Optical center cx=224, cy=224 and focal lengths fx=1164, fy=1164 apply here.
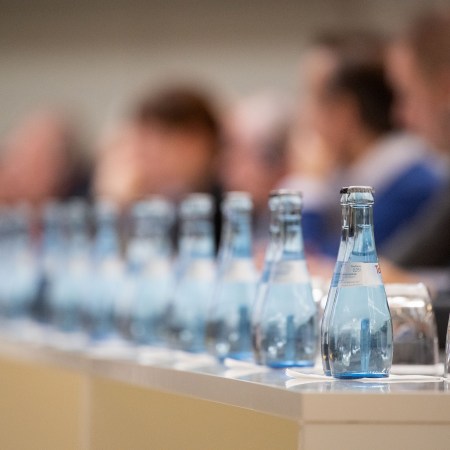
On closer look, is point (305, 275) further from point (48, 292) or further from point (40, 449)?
point (48, 292)

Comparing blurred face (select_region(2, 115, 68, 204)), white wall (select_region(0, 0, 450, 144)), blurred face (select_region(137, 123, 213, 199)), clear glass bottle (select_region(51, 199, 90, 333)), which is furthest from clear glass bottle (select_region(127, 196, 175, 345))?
blurred face (select_region(2, 115, 68, 204))

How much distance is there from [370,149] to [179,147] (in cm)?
172

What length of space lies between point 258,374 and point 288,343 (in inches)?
3.7

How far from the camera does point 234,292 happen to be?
5.48 feet

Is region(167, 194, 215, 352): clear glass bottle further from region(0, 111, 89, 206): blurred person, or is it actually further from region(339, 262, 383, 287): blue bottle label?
region(0, 111, 89, 206): blurred person

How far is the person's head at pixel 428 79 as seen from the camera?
334 centimetres

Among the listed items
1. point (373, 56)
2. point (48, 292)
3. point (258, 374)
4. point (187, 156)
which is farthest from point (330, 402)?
point (187, 156)

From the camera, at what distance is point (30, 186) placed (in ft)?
23.3

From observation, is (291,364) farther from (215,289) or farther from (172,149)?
(172,149)

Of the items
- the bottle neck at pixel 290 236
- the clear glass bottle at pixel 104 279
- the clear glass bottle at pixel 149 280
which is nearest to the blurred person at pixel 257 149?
the clear glass bottle at pixel 104 279

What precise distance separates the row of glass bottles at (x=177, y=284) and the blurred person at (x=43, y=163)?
3.69 m

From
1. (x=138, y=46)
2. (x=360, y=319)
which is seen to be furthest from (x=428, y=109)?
(x=138, y=46)

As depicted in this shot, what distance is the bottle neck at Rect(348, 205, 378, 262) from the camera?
1296mm

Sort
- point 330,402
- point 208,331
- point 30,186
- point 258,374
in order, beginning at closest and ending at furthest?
point 330,402
point 258,374
point 208,331
point 30,186
